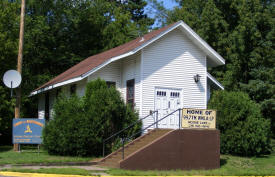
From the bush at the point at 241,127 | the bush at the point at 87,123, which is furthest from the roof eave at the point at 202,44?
the bush at the point at 87,123

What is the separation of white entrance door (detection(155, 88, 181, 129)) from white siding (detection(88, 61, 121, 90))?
2.73 m

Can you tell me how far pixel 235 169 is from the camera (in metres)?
16.9

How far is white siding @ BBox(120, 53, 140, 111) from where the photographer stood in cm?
2039

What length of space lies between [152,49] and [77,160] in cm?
713

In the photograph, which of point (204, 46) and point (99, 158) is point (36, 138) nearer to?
point (99, 158)

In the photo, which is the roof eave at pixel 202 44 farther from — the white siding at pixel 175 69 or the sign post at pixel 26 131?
the sign post at pixel 26 131

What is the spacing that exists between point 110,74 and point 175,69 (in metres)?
3.58

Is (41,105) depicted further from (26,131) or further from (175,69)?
(175,69)

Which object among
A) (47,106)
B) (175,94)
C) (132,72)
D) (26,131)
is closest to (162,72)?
(175,94)

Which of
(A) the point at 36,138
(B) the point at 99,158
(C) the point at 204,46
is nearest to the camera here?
(B) the point at 99,158

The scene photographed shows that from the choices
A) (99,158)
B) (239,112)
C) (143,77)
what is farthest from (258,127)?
(99,158)

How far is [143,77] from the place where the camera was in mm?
20125

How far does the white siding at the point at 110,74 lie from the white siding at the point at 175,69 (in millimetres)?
2423

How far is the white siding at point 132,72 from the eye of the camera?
20391 mm
